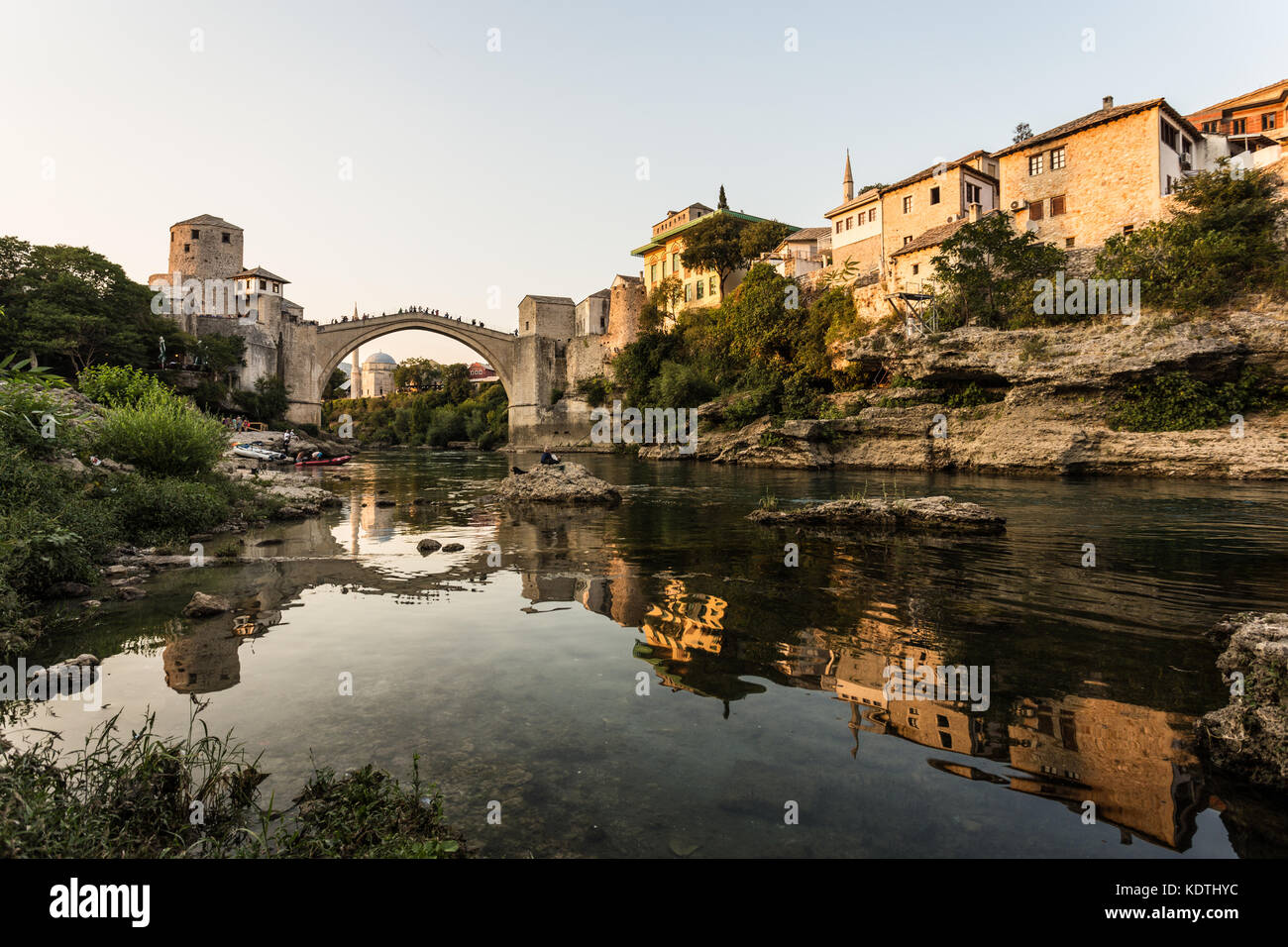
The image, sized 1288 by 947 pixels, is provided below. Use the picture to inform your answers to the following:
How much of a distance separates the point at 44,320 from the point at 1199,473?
2461 inches

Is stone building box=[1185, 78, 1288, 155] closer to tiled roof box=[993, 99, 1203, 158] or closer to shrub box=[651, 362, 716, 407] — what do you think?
tiled roof box=[993, 99, 1203, 158]

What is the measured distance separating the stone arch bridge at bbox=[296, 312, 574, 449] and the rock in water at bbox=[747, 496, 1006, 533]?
195 ft

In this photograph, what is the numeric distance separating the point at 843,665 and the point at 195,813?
4.99 m

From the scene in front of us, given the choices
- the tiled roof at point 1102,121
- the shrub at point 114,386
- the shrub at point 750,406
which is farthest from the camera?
the shrub at point 750,406

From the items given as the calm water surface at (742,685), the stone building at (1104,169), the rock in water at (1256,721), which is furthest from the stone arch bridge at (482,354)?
the rock in water at (1256,721)

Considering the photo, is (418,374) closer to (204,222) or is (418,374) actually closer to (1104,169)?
(204,222)

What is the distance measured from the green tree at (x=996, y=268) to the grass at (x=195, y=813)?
37.3 m

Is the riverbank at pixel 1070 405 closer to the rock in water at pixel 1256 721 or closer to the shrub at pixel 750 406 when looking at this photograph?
the shrub at pixel 750 406

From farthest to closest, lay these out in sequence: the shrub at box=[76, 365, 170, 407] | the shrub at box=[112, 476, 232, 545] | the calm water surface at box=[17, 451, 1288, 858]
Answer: the shrub at box=[76, 365, 170, 407] < the shrub at box=[112, 476, 232, 545] < the calm water surface at box=[17, 451, 1288, 858]

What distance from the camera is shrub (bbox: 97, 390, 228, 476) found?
14.2 m

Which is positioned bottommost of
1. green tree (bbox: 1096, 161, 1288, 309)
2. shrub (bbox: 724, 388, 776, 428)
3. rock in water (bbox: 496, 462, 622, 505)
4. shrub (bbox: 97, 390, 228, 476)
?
rock in water (bbox: 496, 462, 622, 505)

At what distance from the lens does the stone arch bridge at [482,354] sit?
72.5m

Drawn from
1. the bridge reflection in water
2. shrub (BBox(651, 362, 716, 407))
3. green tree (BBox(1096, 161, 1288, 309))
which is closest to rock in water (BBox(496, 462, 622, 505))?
the bridge reflection in water
